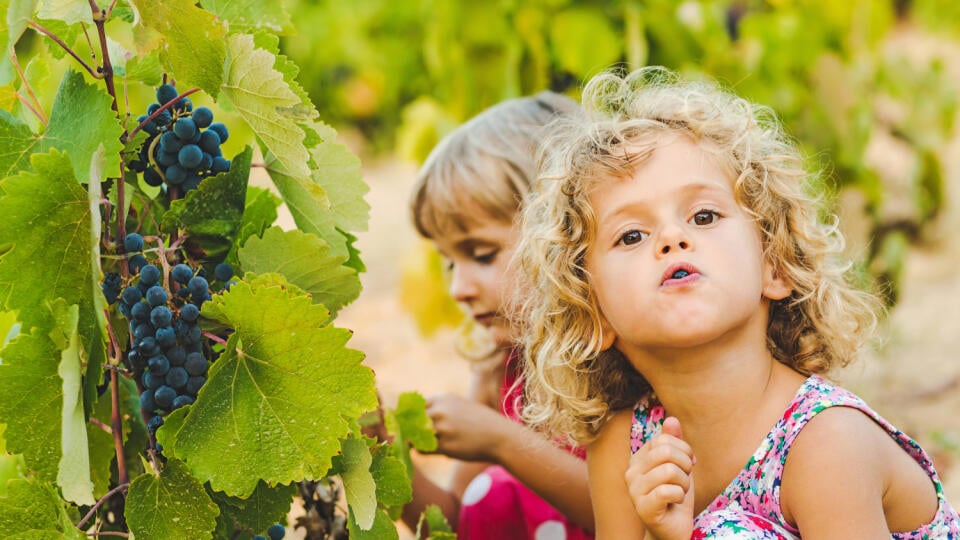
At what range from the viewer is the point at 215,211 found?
131 centimetres

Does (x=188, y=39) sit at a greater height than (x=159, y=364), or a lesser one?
greater

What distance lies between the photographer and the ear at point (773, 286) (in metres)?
1.49

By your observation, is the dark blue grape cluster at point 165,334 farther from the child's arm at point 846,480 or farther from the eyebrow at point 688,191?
the child's arm at point 846,480

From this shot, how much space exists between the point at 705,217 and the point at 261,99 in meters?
0.59

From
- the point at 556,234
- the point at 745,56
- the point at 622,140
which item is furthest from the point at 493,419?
the point at 745,56

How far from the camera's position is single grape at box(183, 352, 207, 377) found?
120cm

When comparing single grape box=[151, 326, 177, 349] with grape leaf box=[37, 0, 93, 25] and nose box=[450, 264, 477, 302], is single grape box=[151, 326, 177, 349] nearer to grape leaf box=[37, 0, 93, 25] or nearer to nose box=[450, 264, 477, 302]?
grape leaf box=[37, 0, 93, 25]

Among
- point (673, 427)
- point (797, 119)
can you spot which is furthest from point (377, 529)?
point (797, 119)

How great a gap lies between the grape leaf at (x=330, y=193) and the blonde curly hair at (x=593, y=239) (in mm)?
277

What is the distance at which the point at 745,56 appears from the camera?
4328mm

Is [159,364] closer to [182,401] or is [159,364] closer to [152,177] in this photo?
[182,401]

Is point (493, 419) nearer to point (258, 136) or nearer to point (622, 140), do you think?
point (622, 140)

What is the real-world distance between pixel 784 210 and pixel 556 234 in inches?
12.8

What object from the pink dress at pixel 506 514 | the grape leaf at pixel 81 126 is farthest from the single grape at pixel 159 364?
the pink dress at pixel 506 514
